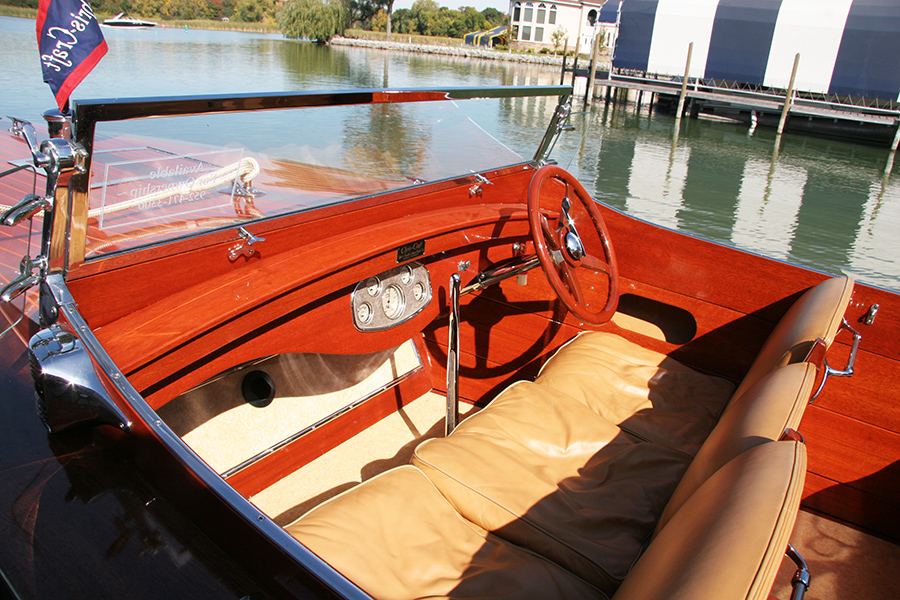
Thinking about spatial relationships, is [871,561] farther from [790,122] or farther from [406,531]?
[790,122]

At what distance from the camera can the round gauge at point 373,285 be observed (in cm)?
174

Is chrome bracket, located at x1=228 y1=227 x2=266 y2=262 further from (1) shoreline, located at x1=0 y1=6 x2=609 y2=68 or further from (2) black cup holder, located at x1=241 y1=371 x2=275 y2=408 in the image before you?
(1) shoreline, located at x1=0 y1=6 x2=609 y2=68

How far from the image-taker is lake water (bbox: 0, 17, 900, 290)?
6.53 meters

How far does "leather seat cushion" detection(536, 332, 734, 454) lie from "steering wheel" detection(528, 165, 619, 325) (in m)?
0.27

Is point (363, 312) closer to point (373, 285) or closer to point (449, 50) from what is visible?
point (373, 285)

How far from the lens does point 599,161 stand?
1284cm

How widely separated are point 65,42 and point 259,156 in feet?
1.72

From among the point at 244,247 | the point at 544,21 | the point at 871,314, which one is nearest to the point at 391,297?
the point at 244,247

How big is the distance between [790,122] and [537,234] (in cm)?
2027

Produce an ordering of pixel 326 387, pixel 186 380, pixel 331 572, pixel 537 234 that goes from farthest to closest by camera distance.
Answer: pixel 326 387
pixel 537 234
pixel 186 380
pixel 331 572

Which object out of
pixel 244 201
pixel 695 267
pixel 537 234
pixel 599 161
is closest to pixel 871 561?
pixel 695 267

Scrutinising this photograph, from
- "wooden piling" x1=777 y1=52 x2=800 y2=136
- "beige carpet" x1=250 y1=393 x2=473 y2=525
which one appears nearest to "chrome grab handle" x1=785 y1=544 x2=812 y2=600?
"beige carpet" x1=250 y1=393 x2=473 y2=525

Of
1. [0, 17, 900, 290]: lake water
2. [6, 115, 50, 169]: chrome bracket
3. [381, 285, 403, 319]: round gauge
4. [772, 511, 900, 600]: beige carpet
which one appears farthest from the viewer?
[0, 17, 900, 290]: lake water

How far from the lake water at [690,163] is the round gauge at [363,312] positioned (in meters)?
1.06
